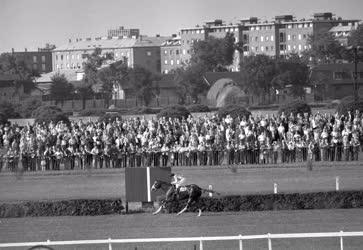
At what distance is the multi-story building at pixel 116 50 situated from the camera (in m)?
166

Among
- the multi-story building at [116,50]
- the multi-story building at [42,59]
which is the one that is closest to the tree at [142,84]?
the multi-story building at [116,50]

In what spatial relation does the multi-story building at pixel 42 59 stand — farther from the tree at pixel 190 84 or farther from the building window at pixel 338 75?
the building window at pixel 338 75

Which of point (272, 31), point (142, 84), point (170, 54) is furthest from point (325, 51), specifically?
point (170, 54)

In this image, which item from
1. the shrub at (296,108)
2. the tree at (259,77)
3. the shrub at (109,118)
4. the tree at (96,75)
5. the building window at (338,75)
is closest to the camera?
the shrub at (109,118)

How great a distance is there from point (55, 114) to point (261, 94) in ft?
135

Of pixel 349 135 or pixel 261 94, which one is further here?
pixel 261 94

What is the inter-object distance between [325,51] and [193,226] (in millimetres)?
98013

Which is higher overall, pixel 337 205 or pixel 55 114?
pixel 55 114

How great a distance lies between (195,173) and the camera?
123 feet

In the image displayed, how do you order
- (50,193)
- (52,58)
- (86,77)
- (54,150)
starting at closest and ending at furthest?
(50,193) → (54,150) → (86,77) → (52,58)

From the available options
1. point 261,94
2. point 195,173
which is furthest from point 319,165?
point 261,94

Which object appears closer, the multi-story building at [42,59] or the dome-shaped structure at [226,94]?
the dome-shaped structure at [226,94]

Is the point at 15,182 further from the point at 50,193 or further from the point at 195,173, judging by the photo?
the point at 195,173

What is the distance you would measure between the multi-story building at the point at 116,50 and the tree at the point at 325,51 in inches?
1851
